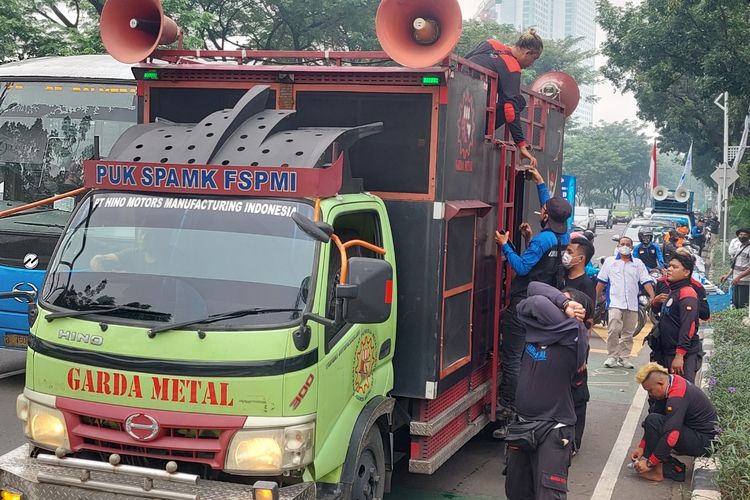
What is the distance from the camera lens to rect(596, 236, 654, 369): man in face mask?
38.9 ft

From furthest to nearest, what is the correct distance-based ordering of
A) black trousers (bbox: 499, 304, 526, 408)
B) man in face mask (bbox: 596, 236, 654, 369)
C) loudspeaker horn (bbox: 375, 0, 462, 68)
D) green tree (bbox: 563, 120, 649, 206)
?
1. green tree (bbox: 563, 120, 649, 206)
2. man in face mask (bbox: 596, 236, 654, 369)
3. black trousers (bbox: 499, 304, 526, 408)
4. loudspeaker horn (bbox: 375, 0, 462, 68)

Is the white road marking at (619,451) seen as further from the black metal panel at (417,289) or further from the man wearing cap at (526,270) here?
the black metal panel at (417,289)

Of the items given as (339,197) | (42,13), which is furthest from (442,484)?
(42,13)

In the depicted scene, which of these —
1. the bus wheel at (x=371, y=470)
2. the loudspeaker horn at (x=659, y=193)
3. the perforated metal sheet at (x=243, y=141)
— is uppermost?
the loudspeaker horn at (x=659, y=193)

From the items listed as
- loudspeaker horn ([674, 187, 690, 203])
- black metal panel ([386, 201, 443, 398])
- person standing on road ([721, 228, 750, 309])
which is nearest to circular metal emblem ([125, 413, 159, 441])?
black metal panel ([386, 201, 443, 398])

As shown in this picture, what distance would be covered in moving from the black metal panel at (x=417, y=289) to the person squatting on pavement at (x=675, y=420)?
Result: 84.9 inches

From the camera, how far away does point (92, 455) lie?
445cm

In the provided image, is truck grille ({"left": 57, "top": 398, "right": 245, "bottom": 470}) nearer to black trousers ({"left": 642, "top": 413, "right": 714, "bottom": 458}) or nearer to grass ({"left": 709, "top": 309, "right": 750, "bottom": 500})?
grass ({"left": 709, "top": 309, "right": 750, "bottom": 500})

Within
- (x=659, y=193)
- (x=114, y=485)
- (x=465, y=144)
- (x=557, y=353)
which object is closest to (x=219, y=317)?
(x=114, y=485)

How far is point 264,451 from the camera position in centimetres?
419

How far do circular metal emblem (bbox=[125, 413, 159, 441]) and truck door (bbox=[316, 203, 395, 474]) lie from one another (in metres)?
0.78

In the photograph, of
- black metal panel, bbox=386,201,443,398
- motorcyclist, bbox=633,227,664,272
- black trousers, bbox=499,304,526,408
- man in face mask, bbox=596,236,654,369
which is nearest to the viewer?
black metal panel, bbox=386,201,443,398

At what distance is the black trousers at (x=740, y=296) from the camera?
15742 millimetres

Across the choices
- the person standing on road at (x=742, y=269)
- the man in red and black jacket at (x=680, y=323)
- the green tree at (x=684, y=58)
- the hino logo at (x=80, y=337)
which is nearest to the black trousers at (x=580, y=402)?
the man in red and black jacket at (x=680, y=323)
